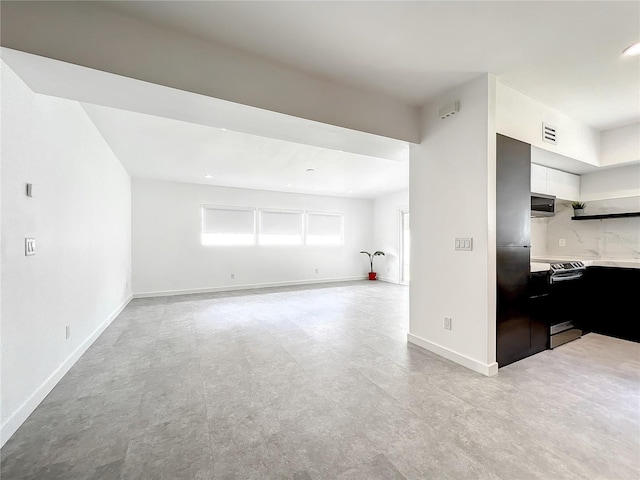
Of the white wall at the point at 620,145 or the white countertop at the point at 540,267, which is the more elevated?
the white wall at the point at 620,145

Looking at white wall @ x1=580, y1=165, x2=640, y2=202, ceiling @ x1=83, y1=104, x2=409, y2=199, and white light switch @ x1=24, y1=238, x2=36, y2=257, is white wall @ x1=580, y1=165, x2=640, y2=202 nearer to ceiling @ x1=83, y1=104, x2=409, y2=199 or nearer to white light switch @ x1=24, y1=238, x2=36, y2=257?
ceiling @ x1=83, y1=104, x2=409, y2=199

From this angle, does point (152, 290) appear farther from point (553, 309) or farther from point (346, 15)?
point (553, 309)

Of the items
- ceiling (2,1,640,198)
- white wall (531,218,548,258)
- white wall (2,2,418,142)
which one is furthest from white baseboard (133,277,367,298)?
white wall (2,2,418,142)

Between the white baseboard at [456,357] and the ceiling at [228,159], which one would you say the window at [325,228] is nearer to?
the ceiling at [228,159]

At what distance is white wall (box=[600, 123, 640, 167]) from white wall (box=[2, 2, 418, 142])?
324cm

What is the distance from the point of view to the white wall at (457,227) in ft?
7.63

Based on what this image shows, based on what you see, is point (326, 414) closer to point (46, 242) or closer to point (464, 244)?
point (464, 244)

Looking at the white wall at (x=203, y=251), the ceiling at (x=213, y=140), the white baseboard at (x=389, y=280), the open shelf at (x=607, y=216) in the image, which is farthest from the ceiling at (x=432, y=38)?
the white baseboard at (x=389, y=280)

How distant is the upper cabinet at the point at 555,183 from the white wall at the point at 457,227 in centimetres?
139

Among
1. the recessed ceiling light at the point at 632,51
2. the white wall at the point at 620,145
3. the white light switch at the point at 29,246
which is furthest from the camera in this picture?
the white wall at the point at 620,145

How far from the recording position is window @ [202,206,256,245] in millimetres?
6527

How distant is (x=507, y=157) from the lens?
247 cm

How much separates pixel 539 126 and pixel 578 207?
76.6 inches

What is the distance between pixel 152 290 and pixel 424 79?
6377mm
